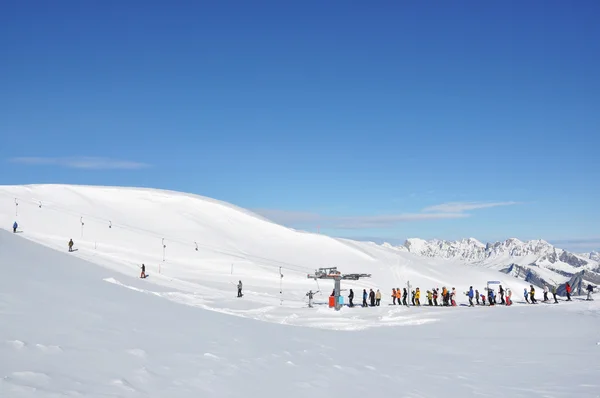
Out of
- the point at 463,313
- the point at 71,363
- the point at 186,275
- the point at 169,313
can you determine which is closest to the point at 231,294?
the point at 186,275

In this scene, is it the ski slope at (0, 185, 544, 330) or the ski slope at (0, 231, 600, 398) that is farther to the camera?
the ski slope at (0, 185, 544, 330)

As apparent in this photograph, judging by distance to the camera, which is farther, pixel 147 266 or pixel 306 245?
pixel 306 245

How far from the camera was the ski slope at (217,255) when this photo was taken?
26.8m

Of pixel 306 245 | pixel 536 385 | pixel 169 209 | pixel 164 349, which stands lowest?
pixel 536 385

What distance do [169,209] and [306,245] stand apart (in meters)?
18.0

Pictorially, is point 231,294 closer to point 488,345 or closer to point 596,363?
point 488,345

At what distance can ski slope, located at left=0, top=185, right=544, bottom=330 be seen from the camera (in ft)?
87.9

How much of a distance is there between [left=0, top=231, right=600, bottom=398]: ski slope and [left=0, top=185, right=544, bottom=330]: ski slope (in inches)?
319

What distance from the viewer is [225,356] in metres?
9.38

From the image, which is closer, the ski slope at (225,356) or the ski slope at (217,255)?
the ski slope at (225,356)

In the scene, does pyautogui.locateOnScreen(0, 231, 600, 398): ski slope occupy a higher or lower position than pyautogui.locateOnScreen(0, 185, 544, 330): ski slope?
lower

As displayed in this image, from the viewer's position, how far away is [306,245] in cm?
5816

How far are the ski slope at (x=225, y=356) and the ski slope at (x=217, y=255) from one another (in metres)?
8.10

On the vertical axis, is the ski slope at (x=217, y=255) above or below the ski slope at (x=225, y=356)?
above
